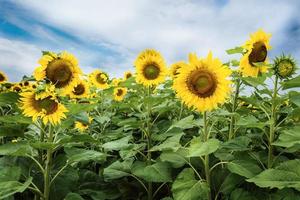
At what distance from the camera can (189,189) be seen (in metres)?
3.10

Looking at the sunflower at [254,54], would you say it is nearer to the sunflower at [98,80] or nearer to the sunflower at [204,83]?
the sunflower at [204,83]

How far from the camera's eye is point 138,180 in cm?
395

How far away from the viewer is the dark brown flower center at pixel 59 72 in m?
3.73

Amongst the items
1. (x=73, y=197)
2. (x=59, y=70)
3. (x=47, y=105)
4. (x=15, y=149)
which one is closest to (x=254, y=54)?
(x=59, y=70)

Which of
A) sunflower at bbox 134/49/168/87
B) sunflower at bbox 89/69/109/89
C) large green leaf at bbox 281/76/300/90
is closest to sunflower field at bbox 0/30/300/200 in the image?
large green leaf at bbox 281/76/300/90

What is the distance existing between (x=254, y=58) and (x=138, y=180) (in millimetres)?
1658

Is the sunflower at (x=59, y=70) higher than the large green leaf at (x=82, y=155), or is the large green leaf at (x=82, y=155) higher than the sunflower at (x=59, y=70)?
the sunflower at (x=59, y=70)

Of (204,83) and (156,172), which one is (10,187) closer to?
(156,172)

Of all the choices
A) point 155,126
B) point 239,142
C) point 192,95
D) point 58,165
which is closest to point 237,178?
point 239,142

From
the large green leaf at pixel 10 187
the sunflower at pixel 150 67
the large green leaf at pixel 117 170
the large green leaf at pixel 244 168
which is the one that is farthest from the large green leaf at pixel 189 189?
the sunflower at pixel 150 67

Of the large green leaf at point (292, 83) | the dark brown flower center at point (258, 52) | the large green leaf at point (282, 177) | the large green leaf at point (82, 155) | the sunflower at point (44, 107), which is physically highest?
the dark brown flower center at point (258, 52)

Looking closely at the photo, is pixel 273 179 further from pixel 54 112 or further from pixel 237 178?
pixel 54 112

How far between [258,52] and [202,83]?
99 cm

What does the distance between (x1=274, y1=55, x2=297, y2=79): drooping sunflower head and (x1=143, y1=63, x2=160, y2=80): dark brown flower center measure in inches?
78.4
